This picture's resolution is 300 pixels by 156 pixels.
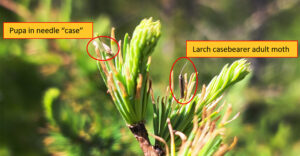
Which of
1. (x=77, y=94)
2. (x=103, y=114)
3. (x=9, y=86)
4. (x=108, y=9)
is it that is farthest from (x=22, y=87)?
(x=108, y=9)

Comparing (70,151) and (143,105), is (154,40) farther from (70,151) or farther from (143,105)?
(70,151)

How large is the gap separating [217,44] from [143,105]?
333 mm

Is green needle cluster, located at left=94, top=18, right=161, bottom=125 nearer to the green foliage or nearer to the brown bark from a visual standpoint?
the brown bark

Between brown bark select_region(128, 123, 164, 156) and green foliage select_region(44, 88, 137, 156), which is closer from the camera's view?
brown bark select_region(128, 123, 164, 156)

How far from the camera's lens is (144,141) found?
0.25 meters

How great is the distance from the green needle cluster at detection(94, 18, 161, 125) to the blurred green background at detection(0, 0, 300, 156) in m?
0.25

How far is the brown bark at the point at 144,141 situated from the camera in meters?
0.25

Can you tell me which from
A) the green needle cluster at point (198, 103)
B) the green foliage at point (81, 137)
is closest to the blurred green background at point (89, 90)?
the green foliage at point (81, 137)

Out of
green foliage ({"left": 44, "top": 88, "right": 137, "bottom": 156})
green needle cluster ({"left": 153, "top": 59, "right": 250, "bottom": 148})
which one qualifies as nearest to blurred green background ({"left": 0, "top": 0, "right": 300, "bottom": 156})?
green foliage ({"left": 44, "top": 88, "right": 137, "bottom": 156})

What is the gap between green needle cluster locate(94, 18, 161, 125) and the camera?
0.22 m

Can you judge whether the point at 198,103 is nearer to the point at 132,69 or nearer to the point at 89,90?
the point at 132,69

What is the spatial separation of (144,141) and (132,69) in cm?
6

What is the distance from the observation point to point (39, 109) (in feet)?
3.01

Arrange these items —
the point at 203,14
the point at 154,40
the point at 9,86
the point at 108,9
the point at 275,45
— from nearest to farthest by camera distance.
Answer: the point at 154,40 < the point at 275,45 < the point at 9,86 < the point at 108,9 < the point at 203,14
